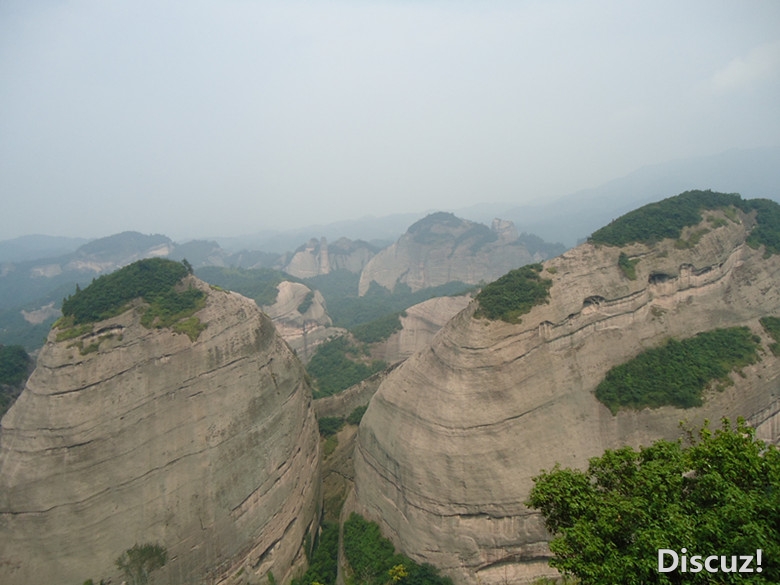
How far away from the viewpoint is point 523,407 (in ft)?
60.6

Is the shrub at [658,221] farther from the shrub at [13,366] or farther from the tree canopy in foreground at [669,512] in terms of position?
the shrub at [13,366]

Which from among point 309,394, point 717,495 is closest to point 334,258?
point 309,394

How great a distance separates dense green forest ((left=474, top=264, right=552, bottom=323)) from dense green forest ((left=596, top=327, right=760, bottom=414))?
16.7 feet

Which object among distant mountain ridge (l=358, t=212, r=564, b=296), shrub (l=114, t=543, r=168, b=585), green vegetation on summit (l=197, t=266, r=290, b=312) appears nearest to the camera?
shrub (l=114, t=543, r=168, b=585)

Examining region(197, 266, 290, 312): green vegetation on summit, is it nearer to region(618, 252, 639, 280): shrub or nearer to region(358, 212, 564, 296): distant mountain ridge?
region(358, 212, 564, 296): distant mountain ridge

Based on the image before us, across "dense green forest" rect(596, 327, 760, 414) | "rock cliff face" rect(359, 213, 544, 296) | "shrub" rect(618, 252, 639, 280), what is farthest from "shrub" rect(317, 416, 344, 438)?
"rock cliff face" rect(359, 213, 544, 296)

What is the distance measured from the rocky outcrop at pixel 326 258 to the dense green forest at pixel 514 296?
101096 mm

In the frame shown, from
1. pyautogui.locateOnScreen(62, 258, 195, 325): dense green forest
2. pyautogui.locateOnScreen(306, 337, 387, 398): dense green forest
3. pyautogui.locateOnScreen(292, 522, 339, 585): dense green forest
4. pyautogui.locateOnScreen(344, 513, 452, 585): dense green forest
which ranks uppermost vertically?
pyautogui.locateOnScreen(62, 258, 195, 325): dense green forest

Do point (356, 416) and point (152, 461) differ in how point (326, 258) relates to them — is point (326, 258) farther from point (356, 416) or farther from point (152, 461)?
point (152, 461)

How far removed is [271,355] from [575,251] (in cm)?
1756

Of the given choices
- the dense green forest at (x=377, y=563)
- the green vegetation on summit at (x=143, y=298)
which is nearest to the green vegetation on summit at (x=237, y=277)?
the green vegetation on summit at (x=143, y=298)

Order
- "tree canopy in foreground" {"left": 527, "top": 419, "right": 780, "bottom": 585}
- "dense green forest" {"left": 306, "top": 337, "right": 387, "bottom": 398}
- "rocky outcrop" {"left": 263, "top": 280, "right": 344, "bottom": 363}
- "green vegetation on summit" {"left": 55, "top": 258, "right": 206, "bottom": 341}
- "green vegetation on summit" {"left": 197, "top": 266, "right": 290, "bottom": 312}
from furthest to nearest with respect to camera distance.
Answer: "green vegetation on summit" {"left": 197, "top": 266, "right": 290, "bottom": 312} < "rocky outcrop" {"left": 263, "top": 280, "right": 344, "bottom": 363} < "dense green forest" {"left": 306, "top": 337, "right": 387, "bottom": 398} < "green vegetation on summit" {"left": 55, "top": 258, "right": 206, "bottom": 341} < "tree canopy in foreground" {"left": 527, "top": 419, "right": 780, "bottom": 585}

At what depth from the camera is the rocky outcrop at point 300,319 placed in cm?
6003

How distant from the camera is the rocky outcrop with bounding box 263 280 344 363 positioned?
60031mm
